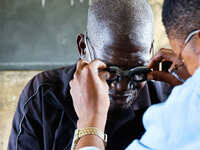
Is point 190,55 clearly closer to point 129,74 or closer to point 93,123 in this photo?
point 93,123

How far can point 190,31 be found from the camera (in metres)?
0.77

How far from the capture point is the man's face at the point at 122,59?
1.39m

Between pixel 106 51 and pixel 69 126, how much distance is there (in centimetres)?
42

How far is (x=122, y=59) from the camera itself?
1.39 metres

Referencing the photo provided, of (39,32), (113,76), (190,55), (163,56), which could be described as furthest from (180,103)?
(39,32)

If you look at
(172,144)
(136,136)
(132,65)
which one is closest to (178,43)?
(172,144)

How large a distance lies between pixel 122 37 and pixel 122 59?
101 mm

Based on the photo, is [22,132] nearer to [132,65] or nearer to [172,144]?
[132,65]

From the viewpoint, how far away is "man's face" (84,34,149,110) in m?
1.39

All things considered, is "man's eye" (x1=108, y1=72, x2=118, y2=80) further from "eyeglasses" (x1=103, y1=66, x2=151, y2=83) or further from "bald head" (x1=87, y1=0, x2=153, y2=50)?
"bald head" (x1=87, y1=0, x2=153, y2=50)

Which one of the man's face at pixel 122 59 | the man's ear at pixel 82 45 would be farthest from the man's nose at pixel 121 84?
the man's ear at pixel 82 45

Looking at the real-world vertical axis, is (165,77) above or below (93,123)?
above

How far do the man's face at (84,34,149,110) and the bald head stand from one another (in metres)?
0.02

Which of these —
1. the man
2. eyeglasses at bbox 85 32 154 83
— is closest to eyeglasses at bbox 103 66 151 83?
eyeglasses at bbox 85 32 154 83
